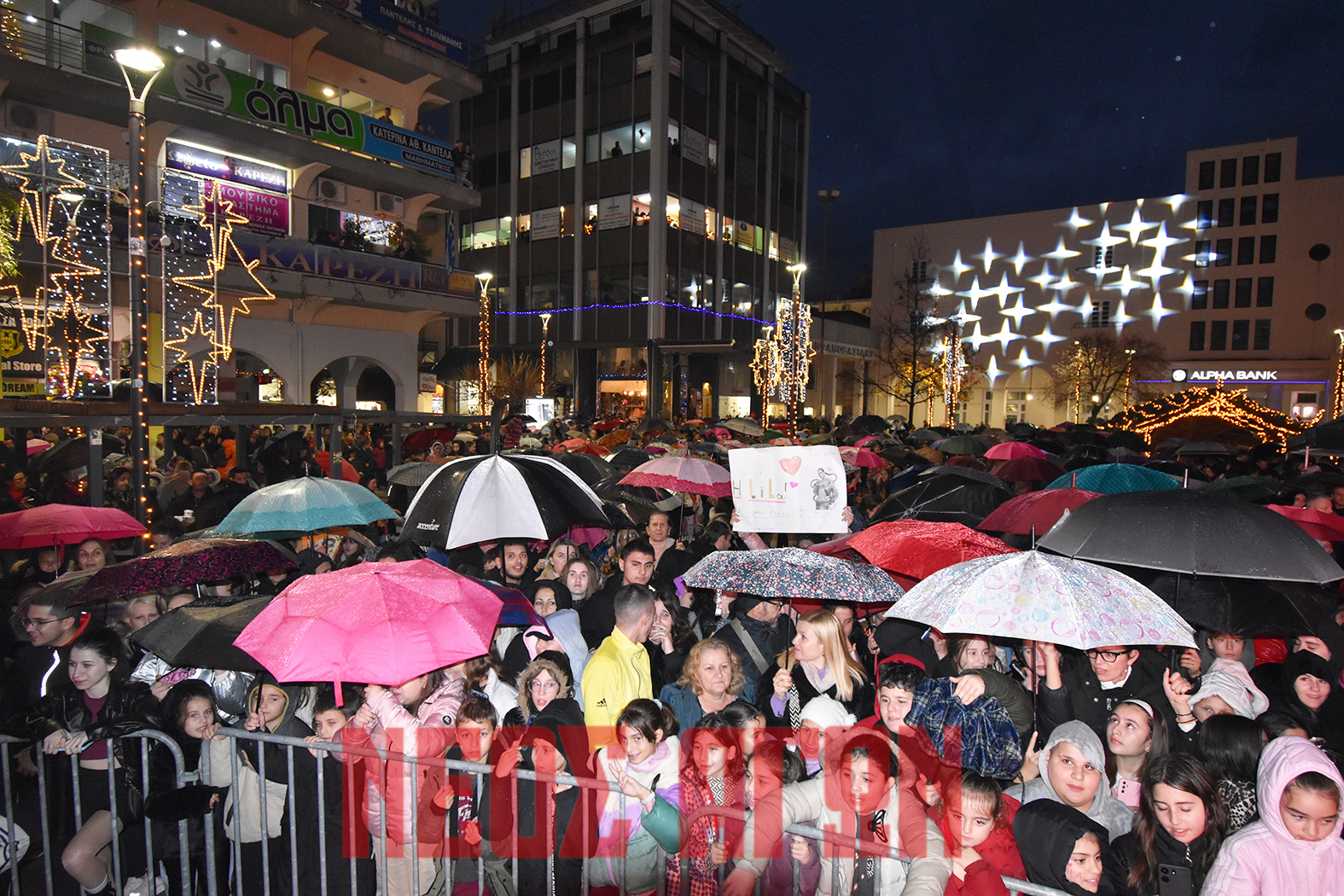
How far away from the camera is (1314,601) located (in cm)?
496

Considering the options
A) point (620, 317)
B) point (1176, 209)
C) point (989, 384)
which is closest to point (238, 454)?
point (620, 317)

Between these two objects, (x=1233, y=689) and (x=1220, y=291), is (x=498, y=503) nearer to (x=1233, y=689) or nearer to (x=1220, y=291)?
(x=1233, y=689)

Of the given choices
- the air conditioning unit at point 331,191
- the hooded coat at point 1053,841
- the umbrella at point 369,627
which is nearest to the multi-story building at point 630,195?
the air conditioning unit at point 331,191

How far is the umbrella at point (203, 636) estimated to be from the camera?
13.4 feet

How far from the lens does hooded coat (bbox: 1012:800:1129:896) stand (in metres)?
3.21

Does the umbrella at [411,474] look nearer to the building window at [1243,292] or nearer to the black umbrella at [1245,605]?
the black umbrella at [1245,605]

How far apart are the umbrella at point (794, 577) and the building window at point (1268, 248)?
5876 cm

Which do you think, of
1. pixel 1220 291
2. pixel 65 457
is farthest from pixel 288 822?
pixel 1220 291

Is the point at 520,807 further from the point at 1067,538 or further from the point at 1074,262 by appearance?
the point at 1074,262

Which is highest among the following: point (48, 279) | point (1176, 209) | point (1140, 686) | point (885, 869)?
point (1176, 209)

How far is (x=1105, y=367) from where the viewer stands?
4828 centimetres

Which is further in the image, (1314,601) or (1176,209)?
(1176,209)

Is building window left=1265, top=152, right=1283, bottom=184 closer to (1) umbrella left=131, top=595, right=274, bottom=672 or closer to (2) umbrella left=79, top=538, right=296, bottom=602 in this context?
(2) umbrella left=79, top=538, right=296, bottom=602

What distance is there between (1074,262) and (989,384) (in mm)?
10172
